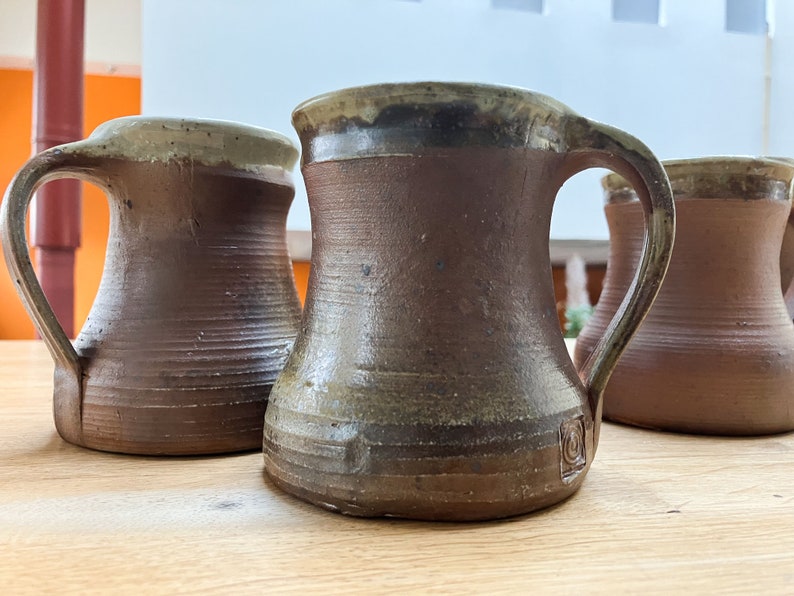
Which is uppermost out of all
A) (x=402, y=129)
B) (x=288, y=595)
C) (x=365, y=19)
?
(x=365, y=19)

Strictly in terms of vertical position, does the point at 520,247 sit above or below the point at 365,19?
below

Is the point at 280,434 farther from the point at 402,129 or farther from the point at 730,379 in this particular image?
the point at 730,379

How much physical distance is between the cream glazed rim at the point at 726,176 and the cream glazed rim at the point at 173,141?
Answer: 36 centimetres

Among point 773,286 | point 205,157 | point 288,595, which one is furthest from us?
point 773,286

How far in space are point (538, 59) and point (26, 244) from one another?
1636 millimetres

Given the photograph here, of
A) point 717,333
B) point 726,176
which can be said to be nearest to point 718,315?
point 717,333

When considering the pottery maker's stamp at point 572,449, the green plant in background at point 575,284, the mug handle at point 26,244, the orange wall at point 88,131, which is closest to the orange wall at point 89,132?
the orange wall at point 88,131

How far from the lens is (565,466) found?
0.50 metres

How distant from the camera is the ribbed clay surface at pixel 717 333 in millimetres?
691

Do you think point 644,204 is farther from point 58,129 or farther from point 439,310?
point 58,129

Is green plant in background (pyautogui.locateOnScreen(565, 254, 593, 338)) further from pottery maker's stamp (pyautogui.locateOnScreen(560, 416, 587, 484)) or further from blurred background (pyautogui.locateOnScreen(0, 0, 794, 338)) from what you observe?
pottery maker's stamp (pyautogui.locateOnScreen(560, 416, 587, 484))

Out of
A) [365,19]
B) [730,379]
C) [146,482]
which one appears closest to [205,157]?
[146,482]

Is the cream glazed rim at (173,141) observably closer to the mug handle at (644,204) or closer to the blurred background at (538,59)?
the mug handle at (644,204)

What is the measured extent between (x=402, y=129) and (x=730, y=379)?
43 cm
